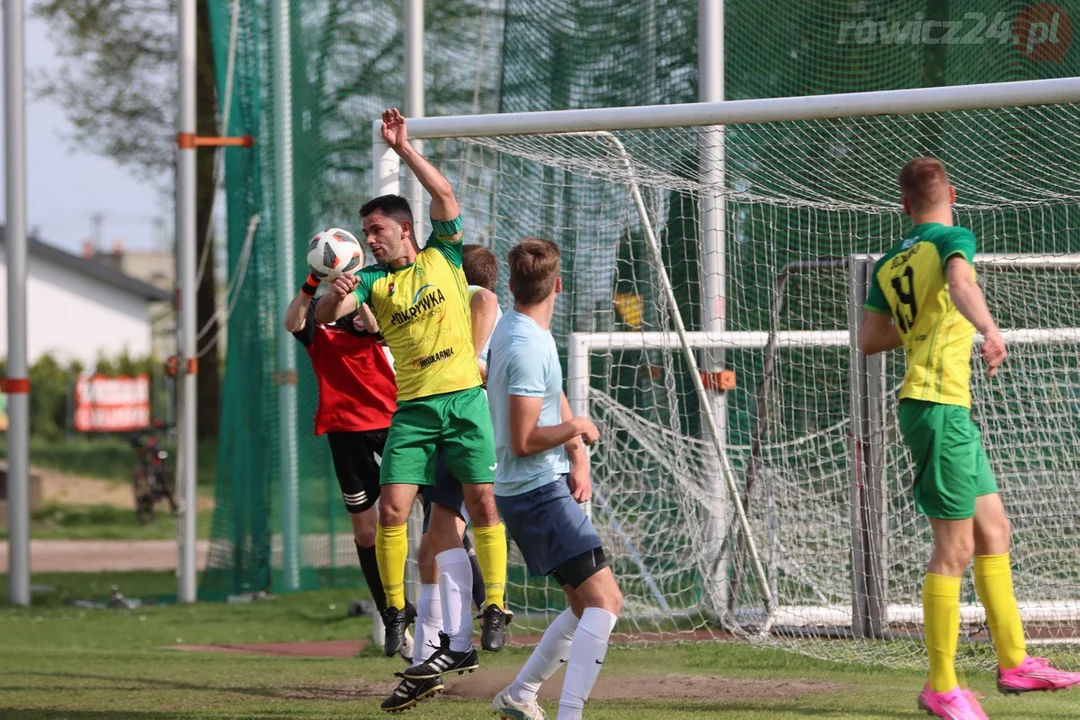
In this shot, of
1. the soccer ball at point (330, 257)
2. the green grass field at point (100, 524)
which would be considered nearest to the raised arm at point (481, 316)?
the soccer ball at point (330, 257)

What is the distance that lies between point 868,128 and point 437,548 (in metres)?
4.19

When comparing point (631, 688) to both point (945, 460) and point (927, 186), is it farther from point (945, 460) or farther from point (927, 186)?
point (927, 186)

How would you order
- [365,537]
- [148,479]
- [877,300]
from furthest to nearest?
[148,479] < [365,537] < [877,300]

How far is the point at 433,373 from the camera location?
5.66m

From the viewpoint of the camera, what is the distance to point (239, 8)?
489 inches

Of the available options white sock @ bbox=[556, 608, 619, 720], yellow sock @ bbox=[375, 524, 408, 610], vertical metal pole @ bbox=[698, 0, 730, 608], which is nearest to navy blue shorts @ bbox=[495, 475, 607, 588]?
white sock @ bbox=[556, 608, 619, 720]

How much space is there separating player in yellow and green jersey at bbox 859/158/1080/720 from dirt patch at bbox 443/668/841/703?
3.95 ft

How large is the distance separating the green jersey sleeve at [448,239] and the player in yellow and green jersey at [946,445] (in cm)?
177

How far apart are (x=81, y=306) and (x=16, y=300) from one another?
161 feet

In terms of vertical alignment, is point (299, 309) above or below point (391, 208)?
below

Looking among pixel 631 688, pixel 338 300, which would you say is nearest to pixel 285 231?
pixel 338 300

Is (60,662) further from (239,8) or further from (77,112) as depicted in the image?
(77,112)

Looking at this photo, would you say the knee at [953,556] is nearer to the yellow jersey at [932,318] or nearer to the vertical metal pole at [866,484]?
the yellow jersey at [932,318]

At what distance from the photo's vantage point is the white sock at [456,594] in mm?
5656
